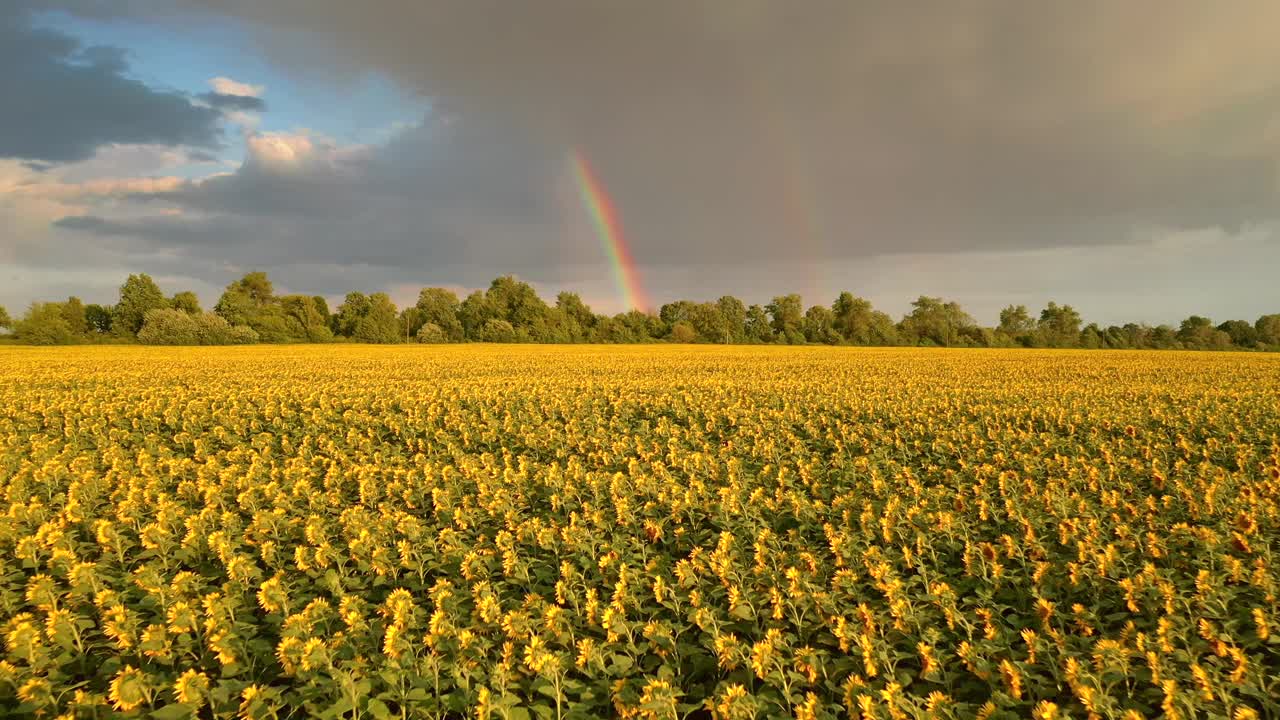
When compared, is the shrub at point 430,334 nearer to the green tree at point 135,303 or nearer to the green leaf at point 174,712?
the green tree at point 135,303

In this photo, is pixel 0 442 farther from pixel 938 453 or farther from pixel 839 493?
pixel 938 453

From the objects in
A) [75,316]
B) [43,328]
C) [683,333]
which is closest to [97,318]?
[75,316]

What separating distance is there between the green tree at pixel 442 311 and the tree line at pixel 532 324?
9.8 inches

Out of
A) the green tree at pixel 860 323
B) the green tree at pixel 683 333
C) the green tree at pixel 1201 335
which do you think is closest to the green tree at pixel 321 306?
the green tree at pixel 683 333

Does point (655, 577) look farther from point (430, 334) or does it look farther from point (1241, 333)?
point (1241, 333)

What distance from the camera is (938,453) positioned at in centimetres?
1024

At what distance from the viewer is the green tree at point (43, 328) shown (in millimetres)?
69250

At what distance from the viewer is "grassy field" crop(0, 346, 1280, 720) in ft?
11.8

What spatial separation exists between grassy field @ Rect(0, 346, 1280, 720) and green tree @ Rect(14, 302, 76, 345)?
265 feet

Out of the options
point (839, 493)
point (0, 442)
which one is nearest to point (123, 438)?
point (0, 442)

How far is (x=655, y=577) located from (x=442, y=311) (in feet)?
339

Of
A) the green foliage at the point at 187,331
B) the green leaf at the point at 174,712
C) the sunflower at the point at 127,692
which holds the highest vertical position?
the green foliage at the point at 187,331

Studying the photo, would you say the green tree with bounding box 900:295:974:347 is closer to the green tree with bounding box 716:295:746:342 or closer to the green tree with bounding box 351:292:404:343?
the green tree with bounding box 716:295:746:342

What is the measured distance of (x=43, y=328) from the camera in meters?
70.3
